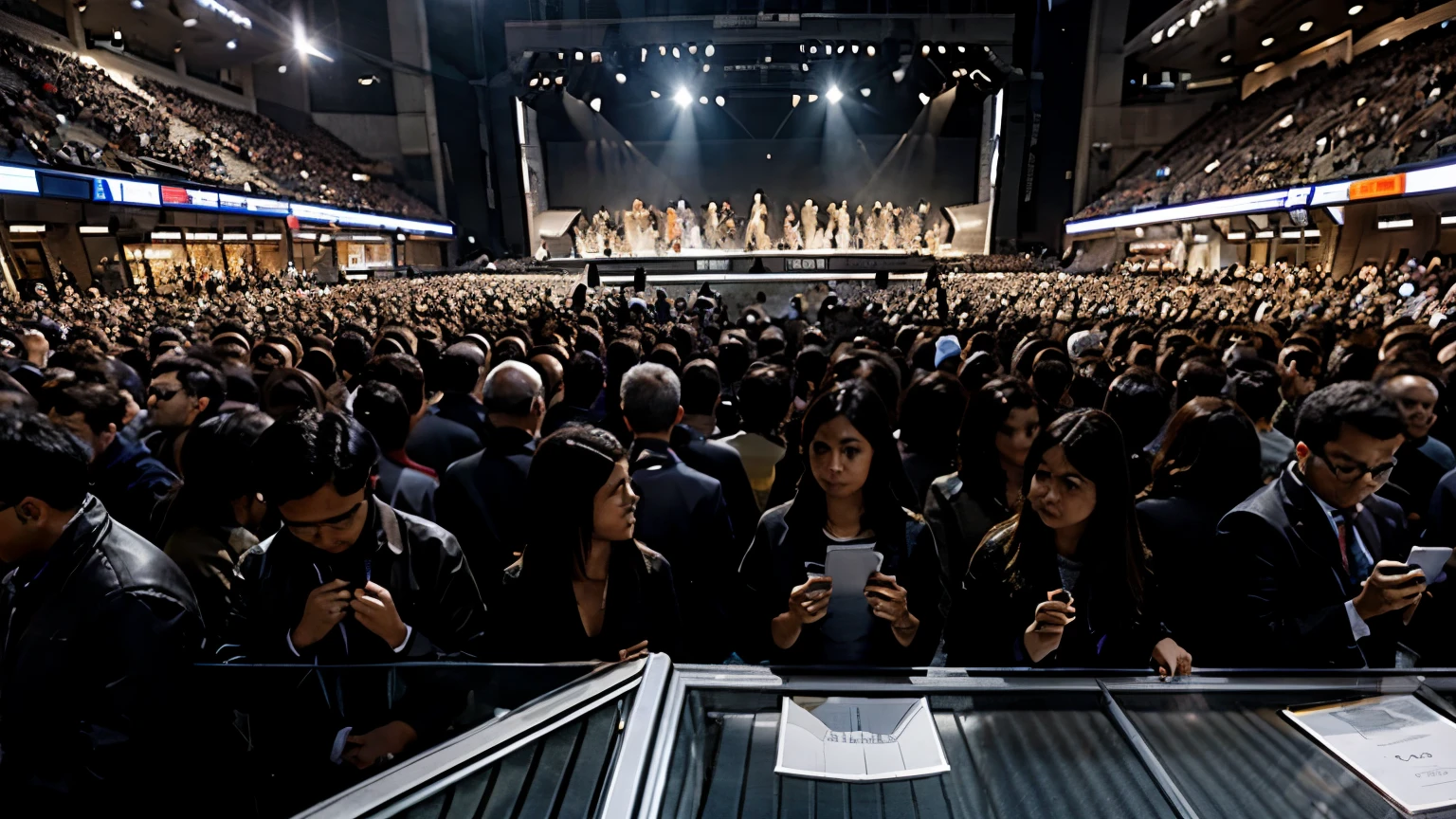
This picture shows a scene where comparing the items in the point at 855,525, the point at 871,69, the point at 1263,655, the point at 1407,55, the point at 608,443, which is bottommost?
the point at 1263,655

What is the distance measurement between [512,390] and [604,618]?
4.53 feet

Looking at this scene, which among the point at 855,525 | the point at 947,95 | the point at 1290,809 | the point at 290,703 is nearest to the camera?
the point at 1290,809

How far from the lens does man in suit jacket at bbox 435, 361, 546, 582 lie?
9.63 ft

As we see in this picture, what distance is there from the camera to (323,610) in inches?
63.6

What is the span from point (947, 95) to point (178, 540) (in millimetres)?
32261

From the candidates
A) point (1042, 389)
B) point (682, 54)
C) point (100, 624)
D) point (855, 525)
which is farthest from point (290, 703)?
point (682, 54)

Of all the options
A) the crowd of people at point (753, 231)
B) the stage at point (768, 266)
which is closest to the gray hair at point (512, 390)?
the stage at point (768, 266)

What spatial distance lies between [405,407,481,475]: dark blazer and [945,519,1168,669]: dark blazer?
7.99 feet

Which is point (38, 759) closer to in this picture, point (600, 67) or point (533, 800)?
point (533, 800)

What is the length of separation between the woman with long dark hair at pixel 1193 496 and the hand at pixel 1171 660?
78 centimetres

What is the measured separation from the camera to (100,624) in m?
1.57

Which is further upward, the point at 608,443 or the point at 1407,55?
the point at 1407,55

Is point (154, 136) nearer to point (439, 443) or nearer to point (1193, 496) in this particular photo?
point (439, 443)

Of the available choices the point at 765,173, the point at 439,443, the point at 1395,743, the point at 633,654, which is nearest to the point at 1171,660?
the point at 1395,743
